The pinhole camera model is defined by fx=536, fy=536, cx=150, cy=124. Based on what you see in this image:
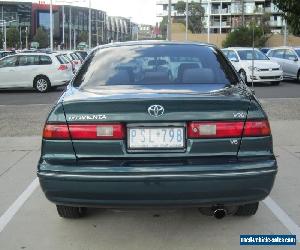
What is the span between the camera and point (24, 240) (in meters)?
4.43

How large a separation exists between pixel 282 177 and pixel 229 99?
8.54 ft

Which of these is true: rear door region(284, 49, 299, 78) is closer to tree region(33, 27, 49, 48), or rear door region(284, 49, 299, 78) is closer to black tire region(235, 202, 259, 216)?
black tire region(235, 202, 259, 216)

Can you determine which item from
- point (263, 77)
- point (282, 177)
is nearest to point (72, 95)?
point (282, 177)

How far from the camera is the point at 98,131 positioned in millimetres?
3949

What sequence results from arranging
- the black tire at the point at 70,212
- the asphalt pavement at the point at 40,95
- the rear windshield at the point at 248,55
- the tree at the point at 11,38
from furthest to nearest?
the tree at the point at 11,38
the rear windshield at the point at 248,55
the asphalt pavement at the point at 40,95
the black tire at the point at 70,212

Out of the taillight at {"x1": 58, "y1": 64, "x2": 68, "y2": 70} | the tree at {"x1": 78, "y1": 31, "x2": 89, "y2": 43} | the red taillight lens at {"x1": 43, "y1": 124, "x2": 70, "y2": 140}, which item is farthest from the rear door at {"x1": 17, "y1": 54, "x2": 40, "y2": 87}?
the tree at {"x1": 78, "y1": 31, "x2": 89, "y2": 43}

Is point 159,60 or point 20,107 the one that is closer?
point 159,60

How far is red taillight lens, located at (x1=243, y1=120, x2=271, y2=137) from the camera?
4.00 meters

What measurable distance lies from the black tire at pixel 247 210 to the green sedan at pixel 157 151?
29.8 inches

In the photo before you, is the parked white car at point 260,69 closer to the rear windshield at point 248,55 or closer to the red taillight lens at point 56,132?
Result: the rear windshield at point 248,55

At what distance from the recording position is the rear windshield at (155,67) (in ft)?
15.6

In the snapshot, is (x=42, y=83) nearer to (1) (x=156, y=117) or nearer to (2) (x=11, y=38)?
(1) (x=156, y=117)

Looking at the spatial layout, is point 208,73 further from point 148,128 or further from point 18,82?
point 18,82

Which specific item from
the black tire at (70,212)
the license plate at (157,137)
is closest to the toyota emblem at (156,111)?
the license plate at (157,137)
